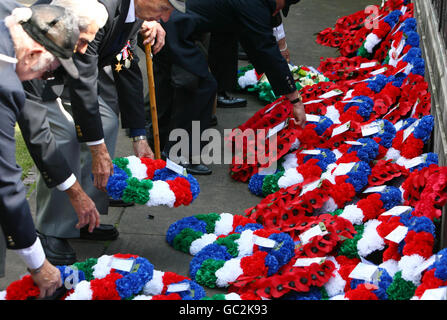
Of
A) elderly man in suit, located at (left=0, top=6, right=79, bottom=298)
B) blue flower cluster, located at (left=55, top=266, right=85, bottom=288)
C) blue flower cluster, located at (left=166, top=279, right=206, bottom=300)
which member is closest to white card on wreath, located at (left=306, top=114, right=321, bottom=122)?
blue flower cluster, located at (left=166, top=279, right=206, bottom=300)

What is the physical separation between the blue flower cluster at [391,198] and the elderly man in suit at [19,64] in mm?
2092

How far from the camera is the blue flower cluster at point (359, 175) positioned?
4.27 meters

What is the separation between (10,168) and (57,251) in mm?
1405

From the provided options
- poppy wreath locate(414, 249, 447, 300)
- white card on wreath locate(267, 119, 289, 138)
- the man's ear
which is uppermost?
the man's ear

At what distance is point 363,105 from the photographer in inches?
208

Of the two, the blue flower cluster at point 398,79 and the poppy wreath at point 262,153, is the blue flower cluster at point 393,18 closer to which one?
the blue flower cluster at point 398,79

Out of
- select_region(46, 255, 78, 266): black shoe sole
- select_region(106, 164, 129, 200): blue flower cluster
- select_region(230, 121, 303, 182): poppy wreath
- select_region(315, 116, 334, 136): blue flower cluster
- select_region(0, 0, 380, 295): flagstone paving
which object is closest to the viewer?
select_region(106, 164, 129, 200): blue flower cluster

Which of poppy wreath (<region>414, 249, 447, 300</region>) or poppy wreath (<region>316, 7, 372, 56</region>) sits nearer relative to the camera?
poppy wreath (<region>414, 249, 447, 300</region>)

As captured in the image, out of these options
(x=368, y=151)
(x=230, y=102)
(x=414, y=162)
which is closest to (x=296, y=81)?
(x=230, y=102)

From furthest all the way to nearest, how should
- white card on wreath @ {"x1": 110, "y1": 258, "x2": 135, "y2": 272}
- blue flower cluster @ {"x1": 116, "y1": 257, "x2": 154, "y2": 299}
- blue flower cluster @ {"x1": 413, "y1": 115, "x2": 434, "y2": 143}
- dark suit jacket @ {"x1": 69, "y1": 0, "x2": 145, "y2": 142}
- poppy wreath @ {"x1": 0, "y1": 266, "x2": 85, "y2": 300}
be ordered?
blue flower cluster @ {"x1": 413, "y1": 115, "x2": 434, "y2": 143} < dark suit jacket @ {"x1": 69, "y1": 0, "x2": 145, "y2": 142} < white card on wreath @ {"x1": 110, "y1": 258, "x2": 135, "y2": 272} < blue flower cluster @ {"x1": 116, "y1": 257, "x2": 154, "y2": 299} < poppy wreath @ {"x1": 0, "y1": 266, "x2": 85, "y2": 300}

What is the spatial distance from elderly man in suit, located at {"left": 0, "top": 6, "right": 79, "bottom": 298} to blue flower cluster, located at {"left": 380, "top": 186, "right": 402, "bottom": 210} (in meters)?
2.09

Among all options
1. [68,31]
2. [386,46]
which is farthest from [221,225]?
[386,46]

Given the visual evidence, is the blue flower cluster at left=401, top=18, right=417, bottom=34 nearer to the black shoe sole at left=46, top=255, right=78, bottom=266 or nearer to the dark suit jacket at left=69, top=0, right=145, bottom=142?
the dark suit jacket at left=69, top=0, right=145, bottom=142

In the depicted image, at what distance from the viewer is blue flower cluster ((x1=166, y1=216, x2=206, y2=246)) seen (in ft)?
13.9
